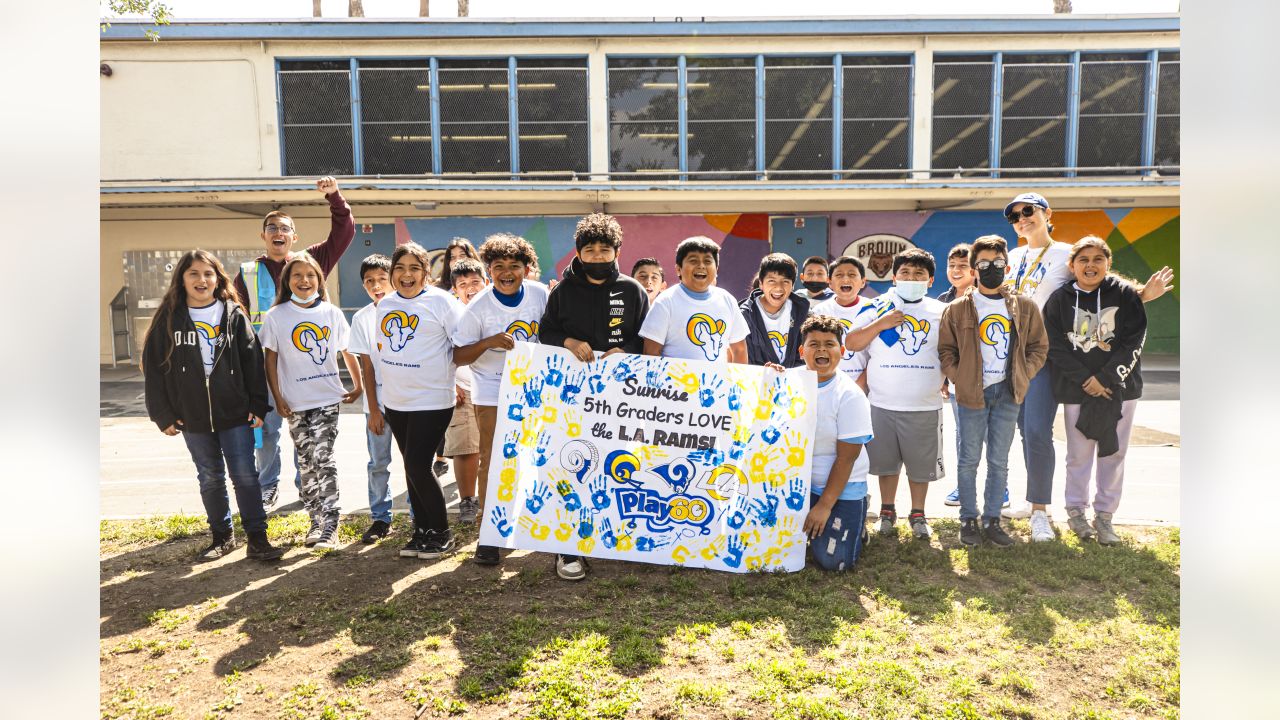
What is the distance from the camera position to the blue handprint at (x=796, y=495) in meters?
4.58

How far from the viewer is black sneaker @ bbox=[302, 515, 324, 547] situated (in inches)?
202

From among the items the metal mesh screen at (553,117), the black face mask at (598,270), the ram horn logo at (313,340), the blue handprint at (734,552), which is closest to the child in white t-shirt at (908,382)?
the blue handprint at (734,552)

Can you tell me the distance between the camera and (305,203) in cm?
1677

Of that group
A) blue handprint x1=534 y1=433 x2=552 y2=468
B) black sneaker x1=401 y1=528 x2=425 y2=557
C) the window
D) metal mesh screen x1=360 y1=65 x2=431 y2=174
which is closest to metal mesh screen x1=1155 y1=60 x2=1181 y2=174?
the window

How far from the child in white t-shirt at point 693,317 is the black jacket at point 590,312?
6.3 inches

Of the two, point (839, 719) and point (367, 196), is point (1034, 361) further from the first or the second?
point (367, 196)

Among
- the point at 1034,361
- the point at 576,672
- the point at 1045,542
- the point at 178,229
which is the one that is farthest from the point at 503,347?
the point at 178,229

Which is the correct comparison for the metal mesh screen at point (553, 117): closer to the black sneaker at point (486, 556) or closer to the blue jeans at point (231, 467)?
Result: the blue jeans at point (231, 467)

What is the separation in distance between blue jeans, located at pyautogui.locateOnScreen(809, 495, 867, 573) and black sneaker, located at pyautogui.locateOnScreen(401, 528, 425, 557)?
2.55 metres

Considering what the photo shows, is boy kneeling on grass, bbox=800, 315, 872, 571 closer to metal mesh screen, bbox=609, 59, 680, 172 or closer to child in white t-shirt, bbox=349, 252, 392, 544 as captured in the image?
child in white t-shirt, bbox=349, 252, 392, 544

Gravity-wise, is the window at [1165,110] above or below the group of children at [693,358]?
above

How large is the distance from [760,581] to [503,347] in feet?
6.97

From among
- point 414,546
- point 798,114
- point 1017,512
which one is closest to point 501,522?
point 414,546

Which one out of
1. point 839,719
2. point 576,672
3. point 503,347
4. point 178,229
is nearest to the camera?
point 839,719
